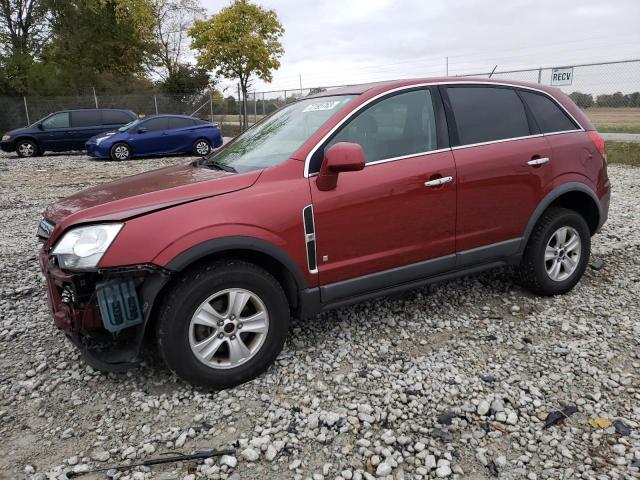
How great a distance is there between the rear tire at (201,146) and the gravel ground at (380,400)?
38.1 feet

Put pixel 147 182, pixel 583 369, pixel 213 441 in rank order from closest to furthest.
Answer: pixel 213 441, pixel 583 369, pixel 147 182

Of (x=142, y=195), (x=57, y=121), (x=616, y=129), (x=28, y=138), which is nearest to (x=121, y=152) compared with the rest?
(x=57, y=121)

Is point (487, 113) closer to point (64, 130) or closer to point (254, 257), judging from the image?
point (254, 257)

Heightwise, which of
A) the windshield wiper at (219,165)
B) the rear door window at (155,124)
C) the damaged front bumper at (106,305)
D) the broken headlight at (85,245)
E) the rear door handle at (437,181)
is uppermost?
the rear door window at (155,124)

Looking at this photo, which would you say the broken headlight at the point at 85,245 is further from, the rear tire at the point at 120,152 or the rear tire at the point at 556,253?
the rear tire at the point at 120,152

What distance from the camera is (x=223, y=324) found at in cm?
278

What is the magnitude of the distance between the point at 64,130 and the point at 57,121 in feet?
1.55

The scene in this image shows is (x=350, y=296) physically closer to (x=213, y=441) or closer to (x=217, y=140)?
(x=213, y=441)

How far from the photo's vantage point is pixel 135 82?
104ft

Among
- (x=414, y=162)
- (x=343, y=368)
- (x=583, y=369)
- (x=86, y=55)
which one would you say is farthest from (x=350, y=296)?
(x=86, y=55)

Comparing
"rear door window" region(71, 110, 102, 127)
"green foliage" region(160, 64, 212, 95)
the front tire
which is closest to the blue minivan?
"rear door window" region(71, 110, 102, 127)

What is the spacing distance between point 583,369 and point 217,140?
46.3ft

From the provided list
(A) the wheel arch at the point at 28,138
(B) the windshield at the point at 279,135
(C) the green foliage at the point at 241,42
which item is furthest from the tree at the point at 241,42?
(B) the windshield at the point at 279,135

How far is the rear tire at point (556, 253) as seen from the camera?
3.89 m
